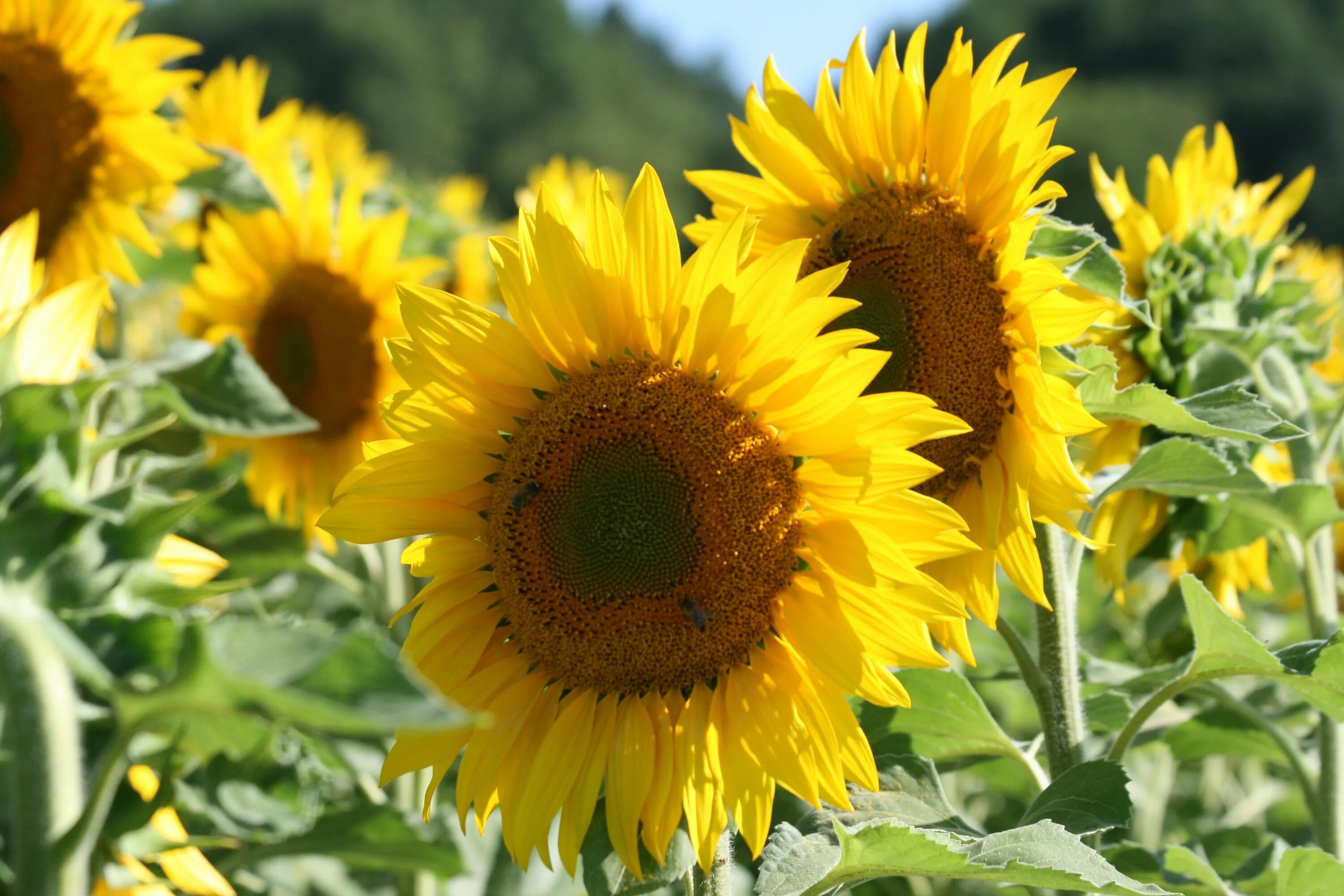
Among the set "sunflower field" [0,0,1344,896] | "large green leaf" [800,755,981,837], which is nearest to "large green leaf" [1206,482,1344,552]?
"sunflower field" [0,0,1344,896]

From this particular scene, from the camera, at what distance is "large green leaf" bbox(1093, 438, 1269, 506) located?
4.28 feet

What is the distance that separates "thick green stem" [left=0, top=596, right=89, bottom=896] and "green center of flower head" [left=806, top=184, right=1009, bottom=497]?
2.87 ft

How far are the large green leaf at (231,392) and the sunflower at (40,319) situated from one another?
13.9 inches

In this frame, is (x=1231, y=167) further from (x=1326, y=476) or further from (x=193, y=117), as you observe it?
(x=193, y=117)

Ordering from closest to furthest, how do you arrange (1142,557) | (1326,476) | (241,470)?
(1142,557) < (1326,476) < (241,470)

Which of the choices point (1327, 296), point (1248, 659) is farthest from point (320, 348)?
point (1327, 296)

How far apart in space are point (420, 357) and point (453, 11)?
53.0 meters

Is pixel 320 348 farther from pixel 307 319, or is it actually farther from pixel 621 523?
pixel 621 523

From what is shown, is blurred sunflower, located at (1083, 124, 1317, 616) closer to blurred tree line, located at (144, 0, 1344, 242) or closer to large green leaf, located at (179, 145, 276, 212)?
large green leaf, located at (179, 145, 276, 212)

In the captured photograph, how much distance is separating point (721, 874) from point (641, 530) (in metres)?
0.37

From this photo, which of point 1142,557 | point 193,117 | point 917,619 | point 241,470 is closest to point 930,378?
point 917,619

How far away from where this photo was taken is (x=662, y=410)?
123cm

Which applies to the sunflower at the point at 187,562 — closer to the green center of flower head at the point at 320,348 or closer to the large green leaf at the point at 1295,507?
the green center of flower head at the point at 320,348

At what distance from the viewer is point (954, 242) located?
1.30m
